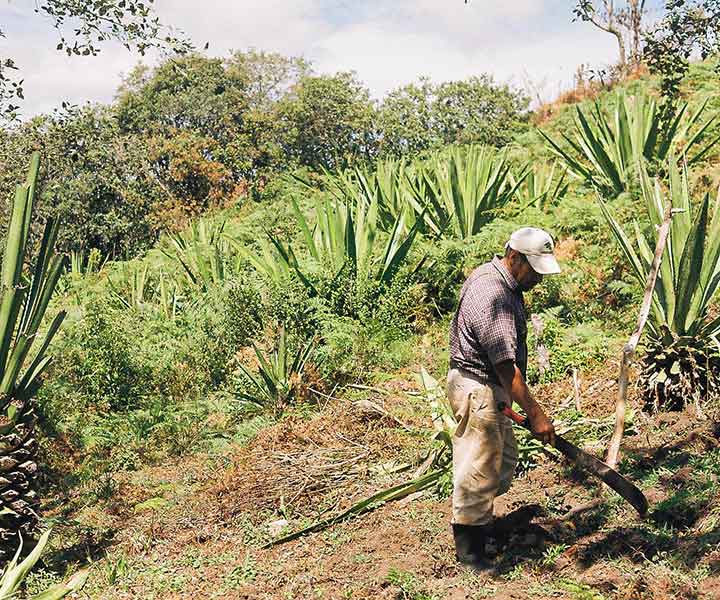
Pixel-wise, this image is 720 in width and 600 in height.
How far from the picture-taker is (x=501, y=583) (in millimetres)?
3967

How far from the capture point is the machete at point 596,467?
3961 millimetres

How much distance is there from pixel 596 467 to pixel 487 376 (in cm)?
66

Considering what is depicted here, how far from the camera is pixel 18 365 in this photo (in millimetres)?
4629

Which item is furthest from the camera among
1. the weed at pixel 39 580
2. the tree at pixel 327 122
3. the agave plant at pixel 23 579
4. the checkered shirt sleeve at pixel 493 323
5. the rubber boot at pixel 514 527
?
the tree at pixel 327 122

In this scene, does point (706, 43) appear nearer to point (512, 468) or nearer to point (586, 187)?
point (512, 468)

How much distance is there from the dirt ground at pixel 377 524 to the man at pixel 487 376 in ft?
1.07

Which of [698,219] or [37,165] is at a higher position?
[37,165]

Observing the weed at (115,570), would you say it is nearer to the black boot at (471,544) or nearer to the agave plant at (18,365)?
the agave plant at (18,365)

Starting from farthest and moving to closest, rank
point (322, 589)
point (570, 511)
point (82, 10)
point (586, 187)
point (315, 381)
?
point (586, 187) → point (315, 381) → point (82, 10) → point (570, 511) → point (322, 589)

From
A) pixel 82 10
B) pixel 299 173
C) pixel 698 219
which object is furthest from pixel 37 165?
pixel 299 173

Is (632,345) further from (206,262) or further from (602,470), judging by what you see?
(206,262)

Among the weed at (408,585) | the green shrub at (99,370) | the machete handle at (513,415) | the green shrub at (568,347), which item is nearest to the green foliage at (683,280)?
the green shrub at (568,347)

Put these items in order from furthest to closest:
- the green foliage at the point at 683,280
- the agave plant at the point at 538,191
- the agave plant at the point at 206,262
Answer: the agave plant at the point at 206,262, the agave plant at the point at 538,191, the green foliage at the point at 683,280

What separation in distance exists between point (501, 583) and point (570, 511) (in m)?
0.77
